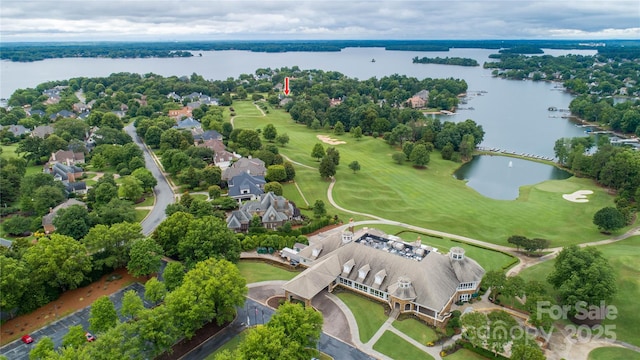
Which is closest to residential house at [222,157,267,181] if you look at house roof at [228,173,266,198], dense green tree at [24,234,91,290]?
house roof at [228,173,266,198]

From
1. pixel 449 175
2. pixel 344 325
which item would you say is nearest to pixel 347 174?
pixel 449 175

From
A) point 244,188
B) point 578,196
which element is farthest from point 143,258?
point 578,196

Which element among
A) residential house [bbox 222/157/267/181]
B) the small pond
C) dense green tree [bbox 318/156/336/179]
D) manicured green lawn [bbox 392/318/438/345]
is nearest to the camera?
manicured green lawn [bbox 392/318/438/345]

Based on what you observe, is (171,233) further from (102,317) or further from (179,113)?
(179,113)

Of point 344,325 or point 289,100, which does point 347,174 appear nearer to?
point 344,325

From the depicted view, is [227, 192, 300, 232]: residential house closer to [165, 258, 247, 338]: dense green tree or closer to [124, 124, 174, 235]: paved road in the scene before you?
[124, 124, 174, 235]: paved road

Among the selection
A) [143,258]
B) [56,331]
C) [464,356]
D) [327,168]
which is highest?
[143,258]
